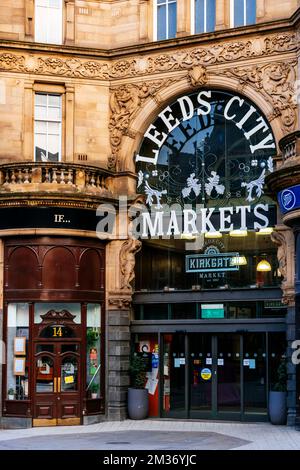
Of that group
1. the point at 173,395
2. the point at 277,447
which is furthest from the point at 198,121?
the point at 277,447

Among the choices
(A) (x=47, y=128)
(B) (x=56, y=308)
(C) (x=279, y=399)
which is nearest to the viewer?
(C) (x=279, y=399)

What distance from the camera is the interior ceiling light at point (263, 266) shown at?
2541 centimetres

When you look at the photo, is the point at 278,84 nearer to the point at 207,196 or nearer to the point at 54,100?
the point at 207,196

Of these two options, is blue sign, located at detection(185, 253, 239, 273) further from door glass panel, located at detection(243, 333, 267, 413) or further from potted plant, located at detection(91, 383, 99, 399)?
potted plant, located at detection(91, 383, 99, 399)

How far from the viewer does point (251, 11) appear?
26031mm

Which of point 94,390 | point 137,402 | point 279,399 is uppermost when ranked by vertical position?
point 94,390

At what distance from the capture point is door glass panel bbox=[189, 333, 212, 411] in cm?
2602

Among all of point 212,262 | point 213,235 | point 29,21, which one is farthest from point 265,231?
point 29,21

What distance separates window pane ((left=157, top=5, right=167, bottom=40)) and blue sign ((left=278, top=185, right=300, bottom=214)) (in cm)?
662

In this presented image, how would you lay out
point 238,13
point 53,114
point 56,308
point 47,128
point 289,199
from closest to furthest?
point 289,199 → point 56,308 → point 238,13 → point 47,128 → point 53,114

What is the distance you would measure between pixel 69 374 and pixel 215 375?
4.00 meters

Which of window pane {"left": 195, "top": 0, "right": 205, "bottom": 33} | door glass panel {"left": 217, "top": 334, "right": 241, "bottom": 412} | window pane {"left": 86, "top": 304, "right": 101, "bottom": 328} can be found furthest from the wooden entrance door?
window pane {"left": 195, "top": 0, "right": 205, "bottom": 33}

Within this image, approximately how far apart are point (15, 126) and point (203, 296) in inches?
282

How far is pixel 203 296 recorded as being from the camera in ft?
86.2
